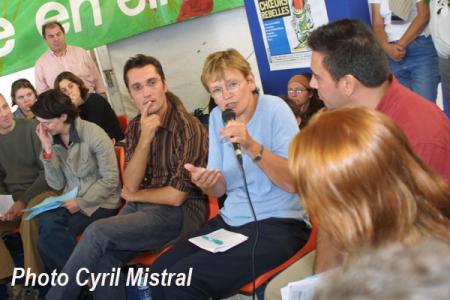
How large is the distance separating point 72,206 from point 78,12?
287cm

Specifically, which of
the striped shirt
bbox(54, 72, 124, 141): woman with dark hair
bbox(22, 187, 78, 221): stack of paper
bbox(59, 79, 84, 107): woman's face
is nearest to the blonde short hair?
the striped shirt

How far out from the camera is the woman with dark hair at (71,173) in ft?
10.0

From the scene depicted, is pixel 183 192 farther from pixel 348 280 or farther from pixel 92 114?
pixel 348 280

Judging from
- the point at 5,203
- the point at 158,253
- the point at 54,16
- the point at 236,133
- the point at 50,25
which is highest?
the point at 54,16

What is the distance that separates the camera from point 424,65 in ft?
10.6

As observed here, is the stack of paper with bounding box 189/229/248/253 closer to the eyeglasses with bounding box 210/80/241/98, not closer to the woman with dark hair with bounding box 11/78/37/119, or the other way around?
the eyeglasses with bounding box 210/80/241/98

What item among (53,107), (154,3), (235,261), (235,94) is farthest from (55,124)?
(154,3)

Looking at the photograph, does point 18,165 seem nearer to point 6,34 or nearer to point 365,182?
point 6,34

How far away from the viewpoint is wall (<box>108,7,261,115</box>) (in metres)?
5.37

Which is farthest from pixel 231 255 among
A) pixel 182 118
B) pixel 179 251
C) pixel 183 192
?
pixel 182 118

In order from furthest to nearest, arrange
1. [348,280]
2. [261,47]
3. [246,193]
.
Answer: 1. [261,47]
2. [246,193]
3. [348,280]

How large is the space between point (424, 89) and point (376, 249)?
3057 mm

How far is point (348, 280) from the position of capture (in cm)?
40

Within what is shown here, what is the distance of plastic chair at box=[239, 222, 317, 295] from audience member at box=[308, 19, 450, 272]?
30 cm
